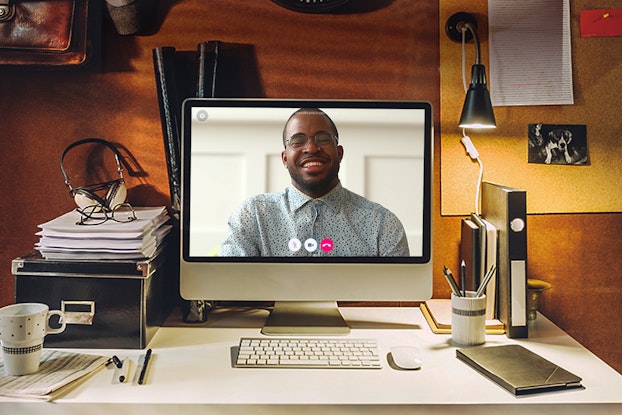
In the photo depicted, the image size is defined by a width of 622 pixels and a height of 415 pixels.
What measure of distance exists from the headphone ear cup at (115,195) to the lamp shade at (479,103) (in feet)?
2.90

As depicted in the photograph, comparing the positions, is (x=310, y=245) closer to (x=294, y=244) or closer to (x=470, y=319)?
(x=294, y=244)

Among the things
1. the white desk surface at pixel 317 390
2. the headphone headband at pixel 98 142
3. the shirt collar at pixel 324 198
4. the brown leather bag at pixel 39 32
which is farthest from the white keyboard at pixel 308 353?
the brown leather bag at pixel 39 32

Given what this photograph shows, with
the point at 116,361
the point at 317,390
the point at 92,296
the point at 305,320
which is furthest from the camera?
the point at 305,320

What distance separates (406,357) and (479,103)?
2.16 ft

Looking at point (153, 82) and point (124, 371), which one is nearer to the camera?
point (124, 371)

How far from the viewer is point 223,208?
143cm

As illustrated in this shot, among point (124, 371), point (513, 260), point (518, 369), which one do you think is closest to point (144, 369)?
point (124, 371)

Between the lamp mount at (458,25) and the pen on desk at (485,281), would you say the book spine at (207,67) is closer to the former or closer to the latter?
the lamp mount at (458,25)

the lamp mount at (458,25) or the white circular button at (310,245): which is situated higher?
the lamp mount at (458,25)

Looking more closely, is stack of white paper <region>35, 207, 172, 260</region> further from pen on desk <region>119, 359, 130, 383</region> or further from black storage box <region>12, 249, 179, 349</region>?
pen on desk <region>119, 359, 130, 383</region>

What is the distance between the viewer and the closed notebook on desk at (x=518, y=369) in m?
1.12

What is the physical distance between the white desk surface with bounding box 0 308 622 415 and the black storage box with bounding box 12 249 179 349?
5 centimetres

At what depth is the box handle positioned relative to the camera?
134 centimetres

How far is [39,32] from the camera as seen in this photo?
1577 millimetres
